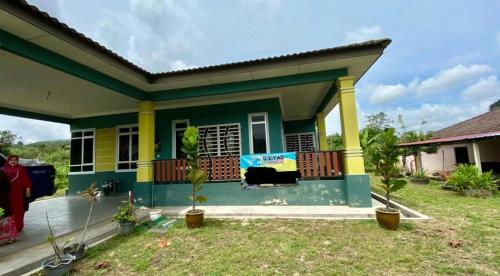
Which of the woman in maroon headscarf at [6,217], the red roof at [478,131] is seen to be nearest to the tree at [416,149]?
the red roof at [478,131]

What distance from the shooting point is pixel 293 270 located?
2.92 meters

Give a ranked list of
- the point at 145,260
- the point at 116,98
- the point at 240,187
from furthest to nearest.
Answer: the point at 116,98, the point at 240,187, the point at 145,260

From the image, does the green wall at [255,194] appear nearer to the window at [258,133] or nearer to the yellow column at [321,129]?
the window at [258,133]

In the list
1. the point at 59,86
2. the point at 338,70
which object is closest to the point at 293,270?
the point at 338,70

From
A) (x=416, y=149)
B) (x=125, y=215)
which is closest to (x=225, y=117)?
(x=125, y=215)

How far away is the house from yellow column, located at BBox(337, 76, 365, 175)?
0.03 meters

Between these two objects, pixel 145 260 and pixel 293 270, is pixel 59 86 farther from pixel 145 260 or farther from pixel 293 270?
pixel 293 270

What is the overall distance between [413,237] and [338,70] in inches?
160

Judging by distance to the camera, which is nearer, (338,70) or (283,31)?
(338,70)

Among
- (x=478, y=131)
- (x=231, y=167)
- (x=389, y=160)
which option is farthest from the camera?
(x=478, y=131)

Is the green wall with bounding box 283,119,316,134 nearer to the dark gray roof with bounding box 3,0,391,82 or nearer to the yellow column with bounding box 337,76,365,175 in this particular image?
the yellow column with bounding box 337,76,365,175

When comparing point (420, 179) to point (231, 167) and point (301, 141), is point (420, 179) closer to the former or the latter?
point (301, 141)

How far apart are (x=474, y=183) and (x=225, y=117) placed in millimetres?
8713

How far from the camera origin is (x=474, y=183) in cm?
754
